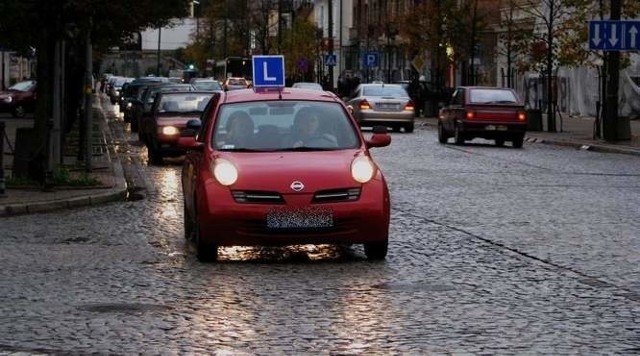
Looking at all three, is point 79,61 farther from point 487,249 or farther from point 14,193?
point 487,249

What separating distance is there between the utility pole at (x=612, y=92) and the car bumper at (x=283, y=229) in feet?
73.8

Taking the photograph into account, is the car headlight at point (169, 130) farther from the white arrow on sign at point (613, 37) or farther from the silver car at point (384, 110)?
the silver car at point (384, 110)

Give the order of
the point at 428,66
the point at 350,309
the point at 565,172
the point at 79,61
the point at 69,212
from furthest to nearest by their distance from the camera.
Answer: the point at 428,66 < the point at 79,61 < the point at 565,172 < the point at 69,212 < the point at 350,309

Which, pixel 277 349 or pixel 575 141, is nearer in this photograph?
pixel 277 349

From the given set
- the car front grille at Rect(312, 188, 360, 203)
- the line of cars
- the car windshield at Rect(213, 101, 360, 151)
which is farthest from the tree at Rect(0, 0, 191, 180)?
the car front grille at Rect(312, 188, 360, 203)

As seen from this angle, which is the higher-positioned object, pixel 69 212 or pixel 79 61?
pixel 79 61

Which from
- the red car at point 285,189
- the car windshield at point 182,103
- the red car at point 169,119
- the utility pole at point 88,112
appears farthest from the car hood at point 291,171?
the car windshield at point 182,103

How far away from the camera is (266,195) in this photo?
39.2ft

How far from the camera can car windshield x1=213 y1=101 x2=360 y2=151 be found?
12992 millimetres

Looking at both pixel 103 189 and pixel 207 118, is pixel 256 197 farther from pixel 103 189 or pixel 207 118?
pixel 103 189

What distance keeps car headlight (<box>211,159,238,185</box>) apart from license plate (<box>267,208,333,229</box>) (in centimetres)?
50

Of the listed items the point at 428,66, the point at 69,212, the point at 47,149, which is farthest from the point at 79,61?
the point at 428,66

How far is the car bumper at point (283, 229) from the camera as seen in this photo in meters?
11.9

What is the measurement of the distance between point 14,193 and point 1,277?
24.6 ft
